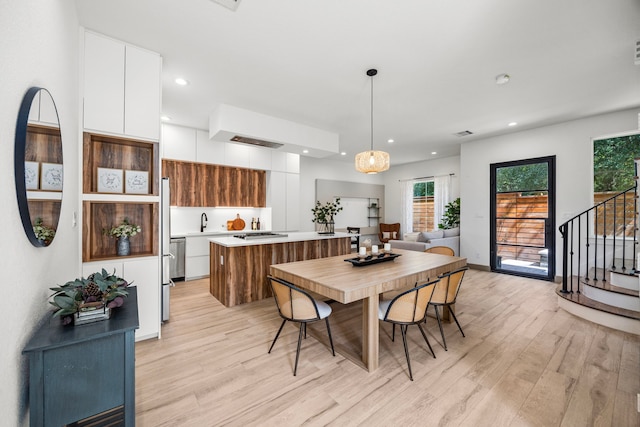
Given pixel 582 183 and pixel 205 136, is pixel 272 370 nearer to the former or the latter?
pixel 205 136

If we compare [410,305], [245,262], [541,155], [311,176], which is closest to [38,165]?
[410,305]

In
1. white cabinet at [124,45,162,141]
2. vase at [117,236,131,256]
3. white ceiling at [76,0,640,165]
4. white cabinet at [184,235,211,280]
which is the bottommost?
white cabinet at [184,235,211,280]

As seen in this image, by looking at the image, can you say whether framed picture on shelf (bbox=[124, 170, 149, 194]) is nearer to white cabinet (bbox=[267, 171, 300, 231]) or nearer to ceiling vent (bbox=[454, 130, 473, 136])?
white cabinet (bbox=[267, 171, 300, 231])

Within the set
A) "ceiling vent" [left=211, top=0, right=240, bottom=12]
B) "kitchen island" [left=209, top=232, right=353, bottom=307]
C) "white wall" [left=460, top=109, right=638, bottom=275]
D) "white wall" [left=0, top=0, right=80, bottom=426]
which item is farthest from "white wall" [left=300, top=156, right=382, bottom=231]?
"white wall" [left=0, top=0, right=80, bottom=426]

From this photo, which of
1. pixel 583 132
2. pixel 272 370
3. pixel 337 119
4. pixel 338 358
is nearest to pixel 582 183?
pixel 583 132

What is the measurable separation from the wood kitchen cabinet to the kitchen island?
1.57m

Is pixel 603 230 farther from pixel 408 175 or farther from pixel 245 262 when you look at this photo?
pixel 245 262

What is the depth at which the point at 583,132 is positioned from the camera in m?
4.37

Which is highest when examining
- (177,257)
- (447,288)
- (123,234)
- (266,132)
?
(266,132)

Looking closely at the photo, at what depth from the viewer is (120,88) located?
2.42 metres

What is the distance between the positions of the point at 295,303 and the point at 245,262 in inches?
73.1

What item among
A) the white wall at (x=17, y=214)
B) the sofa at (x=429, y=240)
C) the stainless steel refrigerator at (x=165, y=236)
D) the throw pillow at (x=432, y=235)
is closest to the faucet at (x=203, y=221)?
the stainless steel refrigerator at (x=165, y=236)

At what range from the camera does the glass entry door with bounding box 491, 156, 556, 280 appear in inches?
188

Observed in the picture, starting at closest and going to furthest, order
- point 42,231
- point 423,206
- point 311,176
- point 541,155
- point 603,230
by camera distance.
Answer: point 42,231 < point 603,230 < point 541,155 < point 311,176 < point 423,206
